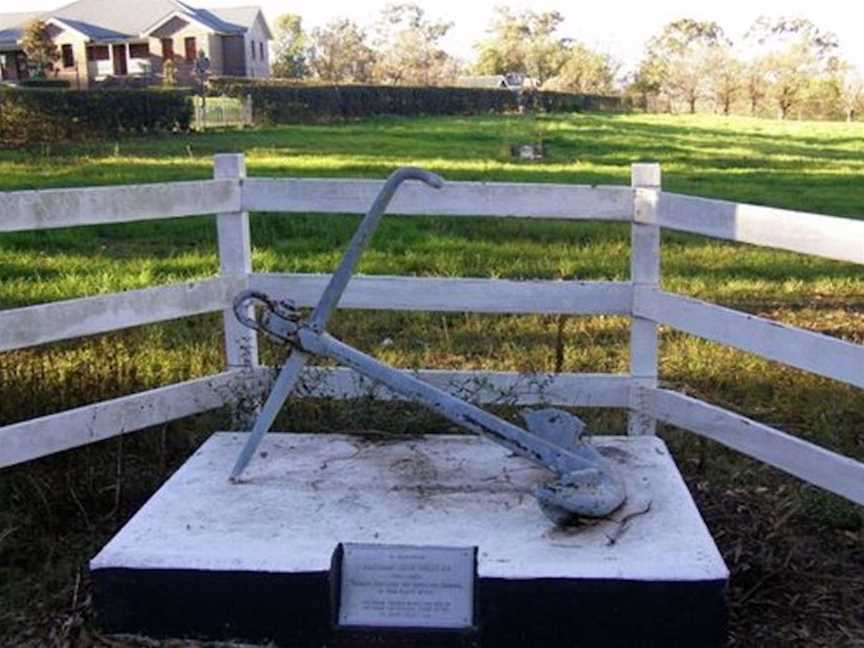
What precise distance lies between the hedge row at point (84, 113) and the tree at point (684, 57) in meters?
51.2

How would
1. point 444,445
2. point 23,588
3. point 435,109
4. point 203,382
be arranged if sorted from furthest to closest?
point 435,109, point 203,382, point 444,445, point 23,588

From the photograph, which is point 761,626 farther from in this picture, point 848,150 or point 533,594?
point 848,150

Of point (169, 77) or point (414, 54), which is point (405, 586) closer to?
point (169, 77)

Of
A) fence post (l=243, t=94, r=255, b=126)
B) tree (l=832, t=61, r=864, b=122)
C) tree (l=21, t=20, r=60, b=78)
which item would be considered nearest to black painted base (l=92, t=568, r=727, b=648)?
fence post (l=243, t=94, r=255, b=126)

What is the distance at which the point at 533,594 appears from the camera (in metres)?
3.21

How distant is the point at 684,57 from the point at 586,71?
7.46 meters

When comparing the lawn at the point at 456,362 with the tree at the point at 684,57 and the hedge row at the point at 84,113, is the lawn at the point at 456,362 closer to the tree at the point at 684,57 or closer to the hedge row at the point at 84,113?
the hedge row at the point at 84,113

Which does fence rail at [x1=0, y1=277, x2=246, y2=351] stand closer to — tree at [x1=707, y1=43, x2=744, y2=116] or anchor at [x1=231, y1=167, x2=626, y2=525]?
anchor at [x1=231, y1=167, x2=626, y2=525]

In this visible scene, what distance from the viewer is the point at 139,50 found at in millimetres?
76688

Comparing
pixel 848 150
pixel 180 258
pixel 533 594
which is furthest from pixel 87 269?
pixel 848 150

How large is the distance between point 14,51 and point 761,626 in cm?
7558

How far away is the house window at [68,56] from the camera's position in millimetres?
75188

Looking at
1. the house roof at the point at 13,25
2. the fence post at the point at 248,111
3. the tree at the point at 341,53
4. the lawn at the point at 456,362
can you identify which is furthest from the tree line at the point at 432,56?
Answer: the lawn at the point at 456,362

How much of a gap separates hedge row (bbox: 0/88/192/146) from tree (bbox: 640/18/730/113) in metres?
51.2
